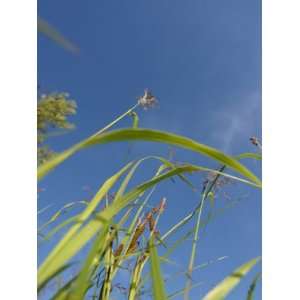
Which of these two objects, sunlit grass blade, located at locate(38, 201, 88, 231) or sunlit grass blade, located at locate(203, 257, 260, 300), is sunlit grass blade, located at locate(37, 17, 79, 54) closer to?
sunlit grass blade, located at locate(203, 257, 260, 300)

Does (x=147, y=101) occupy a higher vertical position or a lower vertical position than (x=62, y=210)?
higher

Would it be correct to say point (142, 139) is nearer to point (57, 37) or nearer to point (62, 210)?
point (57, 37)

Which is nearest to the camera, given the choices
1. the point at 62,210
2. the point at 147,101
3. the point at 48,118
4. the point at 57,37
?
the point at 57,37

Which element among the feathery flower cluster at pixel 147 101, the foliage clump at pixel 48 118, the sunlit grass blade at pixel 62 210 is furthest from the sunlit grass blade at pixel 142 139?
the feathery flower cluster at pixel 147 101

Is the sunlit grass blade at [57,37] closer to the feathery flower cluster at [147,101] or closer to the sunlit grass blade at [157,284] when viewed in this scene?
the sunlit grass blade at [157,284]

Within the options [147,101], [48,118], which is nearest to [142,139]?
[48,118]

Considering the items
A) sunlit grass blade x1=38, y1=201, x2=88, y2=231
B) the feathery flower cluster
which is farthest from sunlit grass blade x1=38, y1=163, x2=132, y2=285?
the feathery flower cluster
